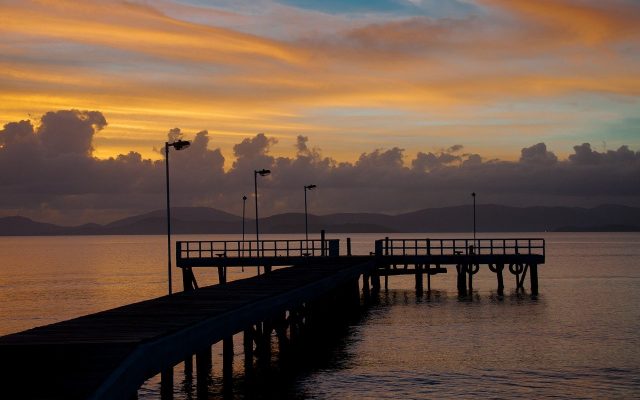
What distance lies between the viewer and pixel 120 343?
19438 millimetres

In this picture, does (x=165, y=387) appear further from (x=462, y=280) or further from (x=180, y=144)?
(x=462, y=280)

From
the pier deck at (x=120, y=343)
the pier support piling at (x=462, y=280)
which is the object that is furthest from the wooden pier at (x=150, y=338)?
the pier support piling at (x=462, y=280)

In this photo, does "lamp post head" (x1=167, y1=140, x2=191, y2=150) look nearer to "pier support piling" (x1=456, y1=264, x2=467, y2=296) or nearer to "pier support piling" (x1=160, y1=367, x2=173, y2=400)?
"pier support piling" (x1=160, y1=367, x2=173, y2=400)

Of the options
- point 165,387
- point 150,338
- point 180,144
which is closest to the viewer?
point 150,338

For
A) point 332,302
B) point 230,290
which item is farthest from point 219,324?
point 332,302

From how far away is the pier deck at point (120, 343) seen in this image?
55.8 ft

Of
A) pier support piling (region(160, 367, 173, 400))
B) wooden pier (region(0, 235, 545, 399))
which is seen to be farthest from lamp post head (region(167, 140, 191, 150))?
pier support piling (region(160, 367, 173, 400))

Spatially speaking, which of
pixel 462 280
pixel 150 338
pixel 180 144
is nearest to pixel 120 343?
pixel 150 338

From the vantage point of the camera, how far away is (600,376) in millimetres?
32375

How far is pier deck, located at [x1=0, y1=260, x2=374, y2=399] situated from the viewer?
17016 mm

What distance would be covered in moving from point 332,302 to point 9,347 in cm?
3375

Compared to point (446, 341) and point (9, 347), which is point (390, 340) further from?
point (9, 347)

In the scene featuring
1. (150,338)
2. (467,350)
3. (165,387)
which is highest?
(150,338)

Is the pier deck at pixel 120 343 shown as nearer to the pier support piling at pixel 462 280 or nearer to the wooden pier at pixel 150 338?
the wooden pier at pixel 150 338
